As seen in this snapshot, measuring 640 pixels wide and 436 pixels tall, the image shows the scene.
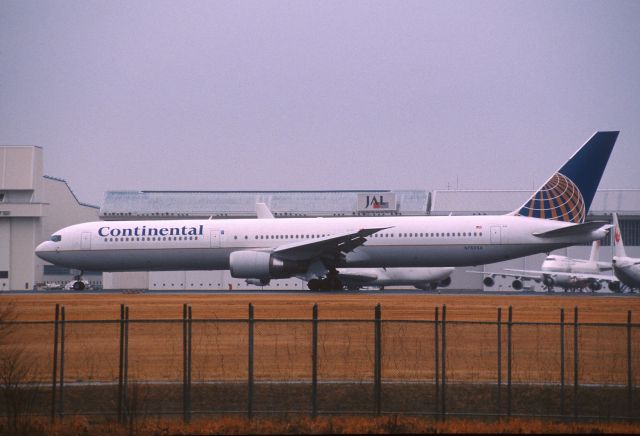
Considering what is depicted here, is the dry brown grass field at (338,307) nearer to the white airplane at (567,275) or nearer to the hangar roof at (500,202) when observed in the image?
the white airplane at (567,275)

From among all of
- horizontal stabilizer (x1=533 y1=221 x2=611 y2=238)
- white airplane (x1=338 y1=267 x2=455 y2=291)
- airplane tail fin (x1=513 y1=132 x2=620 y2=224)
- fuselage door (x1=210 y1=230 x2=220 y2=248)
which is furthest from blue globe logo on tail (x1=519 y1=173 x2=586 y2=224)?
fuselage door (x1=210 y1=230 x2=220 y2=248)

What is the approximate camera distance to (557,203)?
161 feet

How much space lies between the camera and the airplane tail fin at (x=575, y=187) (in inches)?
1928

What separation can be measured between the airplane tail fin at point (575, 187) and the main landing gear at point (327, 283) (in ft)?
34.4

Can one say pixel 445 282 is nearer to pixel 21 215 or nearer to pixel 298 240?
pixel 298 240

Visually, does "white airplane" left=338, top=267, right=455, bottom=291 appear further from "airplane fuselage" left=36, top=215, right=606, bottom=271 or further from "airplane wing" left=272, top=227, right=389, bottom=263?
"airplane wing" left=272, top=227, right=389, bottom=263

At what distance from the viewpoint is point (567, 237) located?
152 ft

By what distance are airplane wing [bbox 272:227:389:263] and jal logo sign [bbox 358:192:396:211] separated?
2431 centimetres

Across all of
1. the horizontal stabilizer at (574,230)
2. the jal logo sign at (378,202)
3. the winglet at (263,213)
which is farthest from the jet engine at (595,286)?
the winglet at (263,213)

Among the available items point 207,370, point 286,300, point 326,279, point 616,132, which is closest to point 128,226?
point 326,279

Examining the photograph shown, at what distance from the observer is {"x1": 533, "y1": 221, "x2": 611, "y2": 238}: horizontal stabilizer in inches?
1775

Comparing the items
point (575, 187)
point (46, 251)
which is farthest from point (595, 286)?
point (46, 251)

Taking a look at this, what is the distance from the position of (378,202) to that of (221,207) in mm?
13122

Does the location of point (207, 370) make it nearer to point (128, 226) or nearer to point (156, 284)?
point (128, 226)
